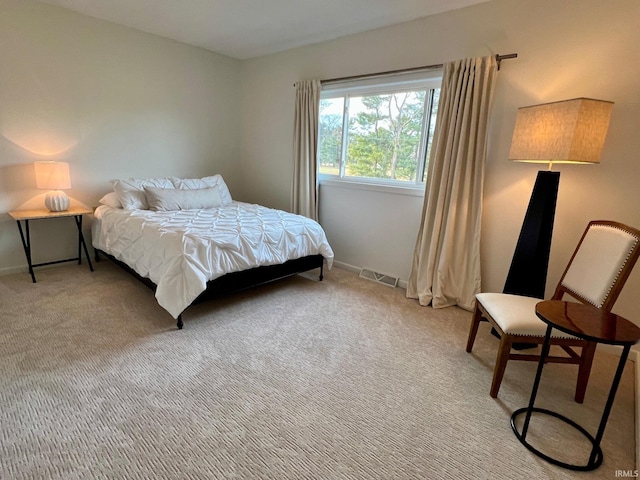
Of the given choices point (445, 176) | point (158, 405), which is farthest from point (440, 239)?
point (158, 405)

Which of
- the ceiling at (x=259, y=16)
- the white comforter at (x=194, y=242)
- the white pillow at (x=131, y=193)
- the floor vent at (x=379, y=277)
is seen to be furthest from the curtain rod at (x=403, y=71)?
the white pillow at (x=131, y=193)

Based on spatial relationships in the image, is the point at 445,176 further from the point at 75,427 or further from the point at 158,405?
the point at 75,427

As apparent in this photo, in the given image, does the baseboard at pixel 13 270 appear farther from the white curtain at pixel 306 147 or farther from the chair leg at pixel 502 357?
the chair leg at pixel 502 357

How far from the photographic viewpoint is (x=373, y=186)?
3.51 m

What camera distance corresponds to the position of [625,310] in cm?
230

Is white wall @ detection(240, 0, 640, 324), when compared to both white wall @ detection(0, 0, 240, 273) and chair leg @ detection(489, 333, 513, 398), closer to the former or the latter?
chair leg @ detection(489, 333, 513, 398)

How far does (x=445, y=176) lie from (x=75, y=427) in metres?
2.95

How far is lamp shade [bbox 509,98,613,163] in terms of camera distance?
1.91 meters

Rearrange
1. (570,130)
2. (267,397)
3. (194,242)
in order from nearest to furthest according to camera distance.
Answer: (267,397)
(570,130)
(194,242)

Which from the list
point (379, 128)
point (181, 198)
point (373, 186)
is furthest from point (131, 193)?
point (379, 128)

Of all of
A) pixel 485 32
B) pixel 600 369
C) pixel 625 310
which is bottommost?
pixel 600 369

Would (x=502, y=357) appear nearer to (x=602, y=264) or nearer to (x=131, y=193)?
(x=602, y=264)

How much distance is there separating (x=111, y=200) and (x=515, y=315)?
3.76 m

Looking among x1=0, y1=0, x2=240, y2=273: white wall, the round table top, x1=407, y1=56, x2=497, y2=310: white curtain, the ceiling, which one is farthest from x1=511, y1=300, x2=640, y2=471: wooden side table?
x1=0, y1=0, x2=240, y2=273: white wall
